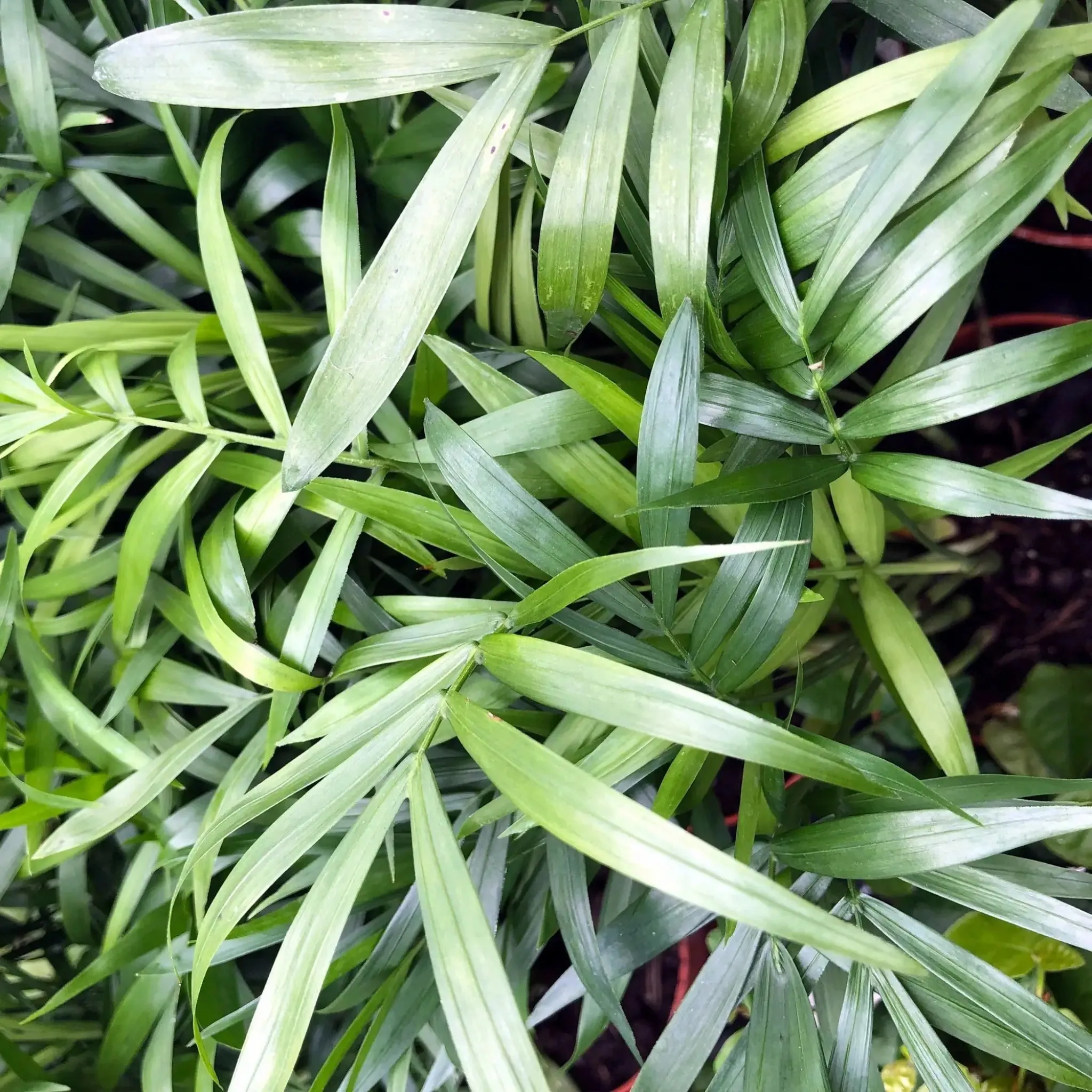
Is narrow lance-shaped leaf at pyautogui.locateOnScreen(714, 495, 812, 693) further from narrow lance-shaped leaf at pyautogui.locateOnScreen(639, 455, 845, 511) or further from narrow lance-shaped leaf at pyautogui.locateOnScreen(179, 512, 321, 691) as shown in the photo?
narrow lance-shaped leaf at pyautogui.locateOnScreen(179, 512, 321, 691)

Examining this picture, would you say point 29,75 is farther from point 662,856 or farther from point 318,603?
point 662,856

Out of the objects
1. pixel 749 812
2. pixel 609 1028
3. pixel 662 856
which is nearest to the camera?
pixel 662 856

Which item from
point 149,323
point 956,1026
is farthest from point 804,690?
point 149,323

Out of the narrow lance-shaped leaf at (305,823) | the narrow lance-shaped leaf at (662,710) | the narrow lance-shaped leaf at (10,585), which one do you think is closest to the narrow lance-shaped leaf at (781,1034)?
the narrow lance-shaped leaf at (662,710)

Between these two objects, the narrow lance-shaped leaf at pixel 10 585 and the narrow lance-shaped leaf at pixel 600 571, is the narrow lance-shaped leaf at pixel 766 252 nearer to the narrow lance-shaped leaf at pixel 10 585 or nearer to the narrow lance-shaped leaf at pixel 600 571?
the narrow lance-shaped leaf at pixel 600 571

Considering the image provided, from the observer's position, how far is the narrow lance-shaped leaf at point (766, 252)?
44 centimetres

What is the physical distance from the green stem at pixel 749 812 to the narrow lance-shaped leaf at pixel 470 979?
0.63 feet

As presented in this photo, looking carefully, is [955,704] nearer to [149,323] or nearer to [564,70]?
[564,70]

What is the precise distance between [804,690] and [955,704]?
0.74 feet

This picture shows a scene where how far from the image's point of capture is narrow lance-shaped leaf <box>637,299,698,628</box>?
401 millimetres

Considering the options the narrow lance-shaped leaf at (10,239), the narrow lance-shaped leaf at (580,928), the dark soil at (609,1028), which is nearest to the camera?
the narrow lance-shaped leaf at (580,928)

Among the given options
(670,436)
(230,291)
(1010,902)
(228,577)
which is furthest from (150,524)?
(1010,902)

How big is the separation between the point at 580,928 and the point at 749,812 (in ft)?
0.47

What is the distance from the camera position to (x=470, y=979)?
1.15 feet
